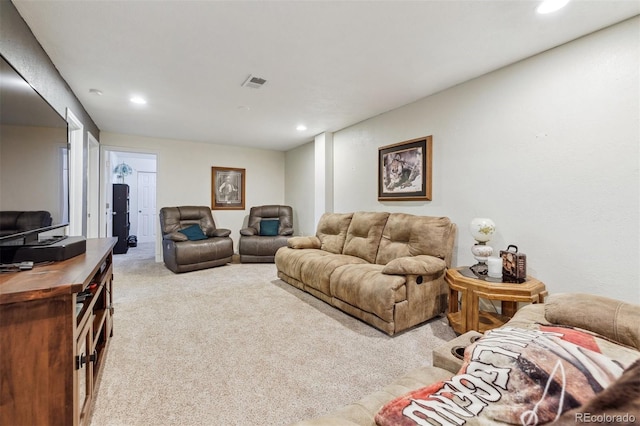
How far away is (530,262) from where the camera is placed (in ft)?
7.64

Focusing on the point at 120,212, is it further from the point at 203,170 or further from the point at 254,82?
the point at 254,82

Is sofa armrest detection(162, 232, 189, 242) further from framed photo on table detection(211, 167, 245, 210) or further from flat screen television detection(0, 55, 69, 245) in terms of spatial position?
flat screen television detection(0, 55, 69, 245)

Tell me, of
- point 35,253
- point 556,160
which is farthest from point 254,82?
point 556,160

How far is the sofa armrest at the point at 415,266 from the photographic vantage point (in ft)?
7.80

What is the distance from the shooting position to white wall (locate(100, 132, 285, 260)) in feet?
17.0

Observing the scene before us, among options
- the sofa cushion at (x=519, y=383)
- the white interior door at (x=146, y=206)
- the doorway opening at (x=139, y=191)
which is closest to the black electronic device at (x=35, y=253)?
the sofa cushion at (x=519, y=383)

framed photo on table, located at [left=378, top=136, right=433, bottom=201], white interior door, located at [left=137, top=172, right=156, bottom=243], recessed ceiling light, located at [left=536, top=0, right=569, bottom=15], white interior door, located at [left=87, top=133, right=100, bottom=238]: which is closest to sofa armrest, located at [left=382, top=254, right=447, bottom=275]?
framed photo on table, located at [left=378, top=136, right=433, bottom=201]

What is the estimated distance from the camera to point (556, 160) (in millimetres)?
2166

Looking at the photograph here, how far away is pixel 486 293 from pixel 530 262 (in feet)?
2.10

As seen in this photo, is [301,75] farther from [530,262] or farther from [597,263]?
[597,263]

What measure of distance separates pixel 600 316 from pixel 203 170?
227 inches

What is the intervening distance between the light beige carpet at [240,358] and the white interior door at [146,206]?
4.86m

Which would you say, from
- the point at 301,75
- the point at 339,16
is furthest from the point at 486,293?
the point at 301,75

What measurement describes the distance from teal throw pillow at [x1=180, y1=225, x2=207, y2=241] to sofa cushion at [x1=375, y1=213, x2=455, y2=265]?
318 cm
